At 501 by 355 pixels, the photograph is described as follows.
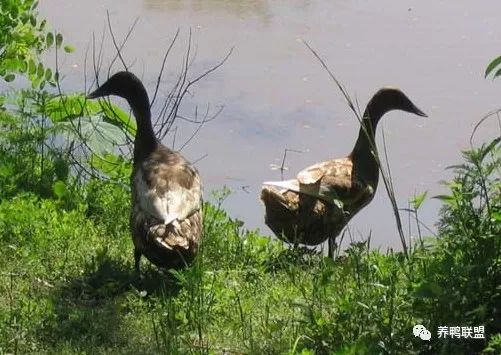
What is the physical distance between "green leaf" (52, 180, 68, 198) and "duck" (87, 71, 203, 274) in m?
0.47

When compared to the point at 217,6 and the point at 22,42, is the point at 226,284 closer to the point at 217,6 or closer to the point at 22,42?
the point at 22,42

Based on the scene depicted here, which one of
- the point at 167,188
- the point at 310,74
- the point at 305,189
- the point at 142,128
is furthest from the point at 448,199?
the point at 310,74

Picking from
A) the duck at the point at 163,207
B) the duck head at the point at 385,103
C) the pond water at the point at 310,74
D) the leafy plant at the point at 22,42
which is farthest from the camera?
the pond water at the point at 310,74

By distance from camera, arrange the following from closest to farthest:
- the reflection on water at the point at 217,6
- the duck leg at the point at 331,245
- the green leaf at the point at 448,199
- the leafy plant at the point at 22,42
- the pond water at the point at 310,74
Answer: the green leaf at the point at 448,199, the duck leg at the point at 331,245, the leafy plant at the point at 22,42, the pond water at the point at 310,74, the reflection on water at the point at 217,6

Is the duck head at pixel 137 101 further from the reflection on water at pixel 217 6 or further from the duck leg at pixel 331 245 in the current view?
the reflection on water at pixel 217 6

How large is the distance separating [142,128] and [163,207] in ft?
3.70

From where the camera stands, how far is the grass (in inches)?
199

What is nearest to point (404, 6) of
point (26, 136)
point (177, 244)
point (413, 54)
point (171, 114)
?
point (413, 54)

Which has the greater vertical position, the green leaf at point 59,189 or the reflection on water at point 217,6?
the reflection on water at point 217,6

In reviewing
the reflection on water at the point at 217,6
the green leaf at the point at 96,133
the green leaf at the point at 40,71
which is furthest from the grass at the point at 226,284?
the reflection on water at the point at 217,6

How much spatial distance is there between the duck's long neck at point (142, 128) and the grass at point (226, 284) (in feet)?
1.09

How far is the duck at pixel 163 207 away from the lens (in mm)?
6414

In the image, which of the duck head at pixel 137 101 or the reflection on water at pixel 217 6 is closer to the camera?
the duck head at pixel 137 101

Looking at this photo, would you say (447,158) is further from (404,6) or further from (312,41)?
(404,6)
